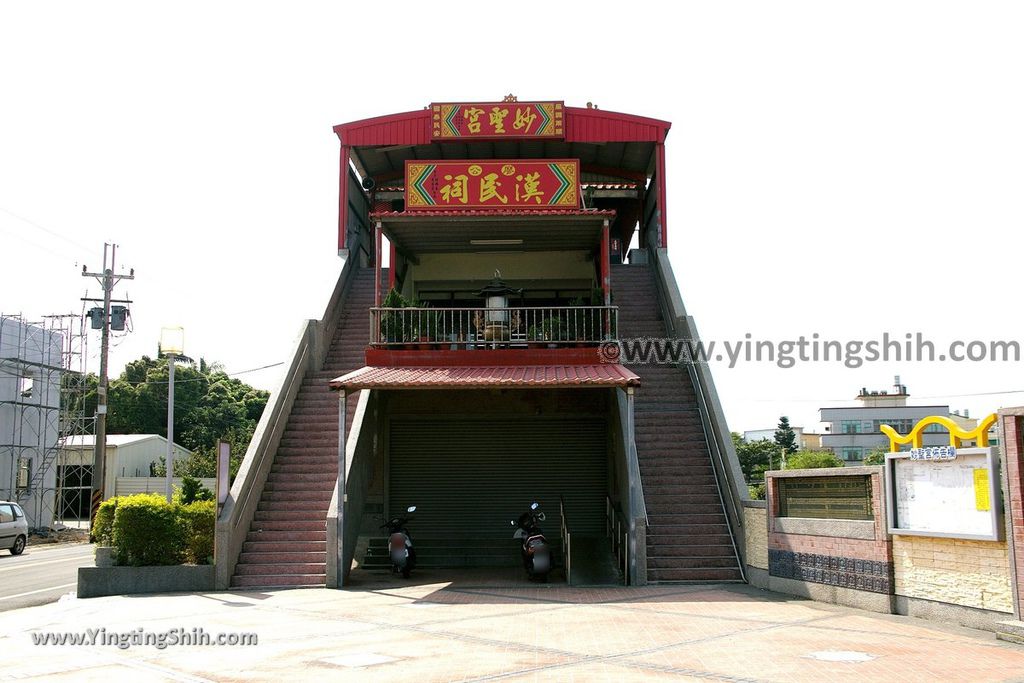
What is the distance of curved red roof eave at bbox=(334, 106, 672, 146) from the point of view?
21.8 meters

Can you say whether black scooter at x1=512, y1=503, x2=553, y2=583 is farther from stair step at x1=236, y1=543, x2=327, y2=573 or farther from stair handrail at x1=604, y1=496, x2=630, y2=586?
stair step at x1=236, y1=543, x2=327, y2=573

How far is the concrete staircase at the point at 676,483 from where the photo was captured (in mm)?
13375

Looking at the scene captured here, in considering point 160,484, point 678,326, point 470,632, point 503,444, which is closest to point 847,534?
point 470,632

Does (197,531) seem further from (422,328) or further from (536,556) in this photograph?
(422,328)

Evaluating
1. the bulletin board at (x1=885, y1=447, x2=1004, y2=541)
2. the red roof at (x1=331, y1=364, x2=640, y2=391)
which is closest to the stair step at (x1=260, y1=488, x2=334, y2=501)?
the red roof at (x1=331, y1=364, x2=640, y2=391)

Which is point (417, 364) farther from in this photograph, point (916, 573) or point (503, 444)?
point (916, 573)

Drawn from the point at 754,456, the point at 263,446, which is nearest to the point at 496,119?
the point at 263,446

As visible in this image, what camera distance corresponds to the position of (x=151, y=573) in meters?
13.0

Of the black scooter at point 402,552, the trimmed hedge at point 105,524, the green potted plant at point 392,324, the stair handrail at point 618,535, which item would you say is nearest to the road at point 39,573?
the trimmed hedge at point 105,524

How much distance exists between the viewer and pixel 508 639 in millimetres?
8727

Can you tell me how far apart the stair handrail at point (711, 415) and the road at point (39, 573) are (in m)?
10.7

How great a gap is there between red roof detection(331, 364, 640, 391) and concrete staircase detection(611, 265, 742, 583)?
198cm

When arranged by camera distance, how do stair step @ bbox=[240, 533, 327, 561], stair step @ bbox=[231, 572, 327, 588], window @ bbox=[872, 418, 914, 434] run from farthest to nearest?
window @ bbox=[872, 418, 914, 434], stair step @ bbox=[240, 533, 327, 561], stair step @ bbox=[231, 572, 327, 588]

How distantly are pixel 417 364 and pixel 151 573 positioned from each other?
5.43 metres
